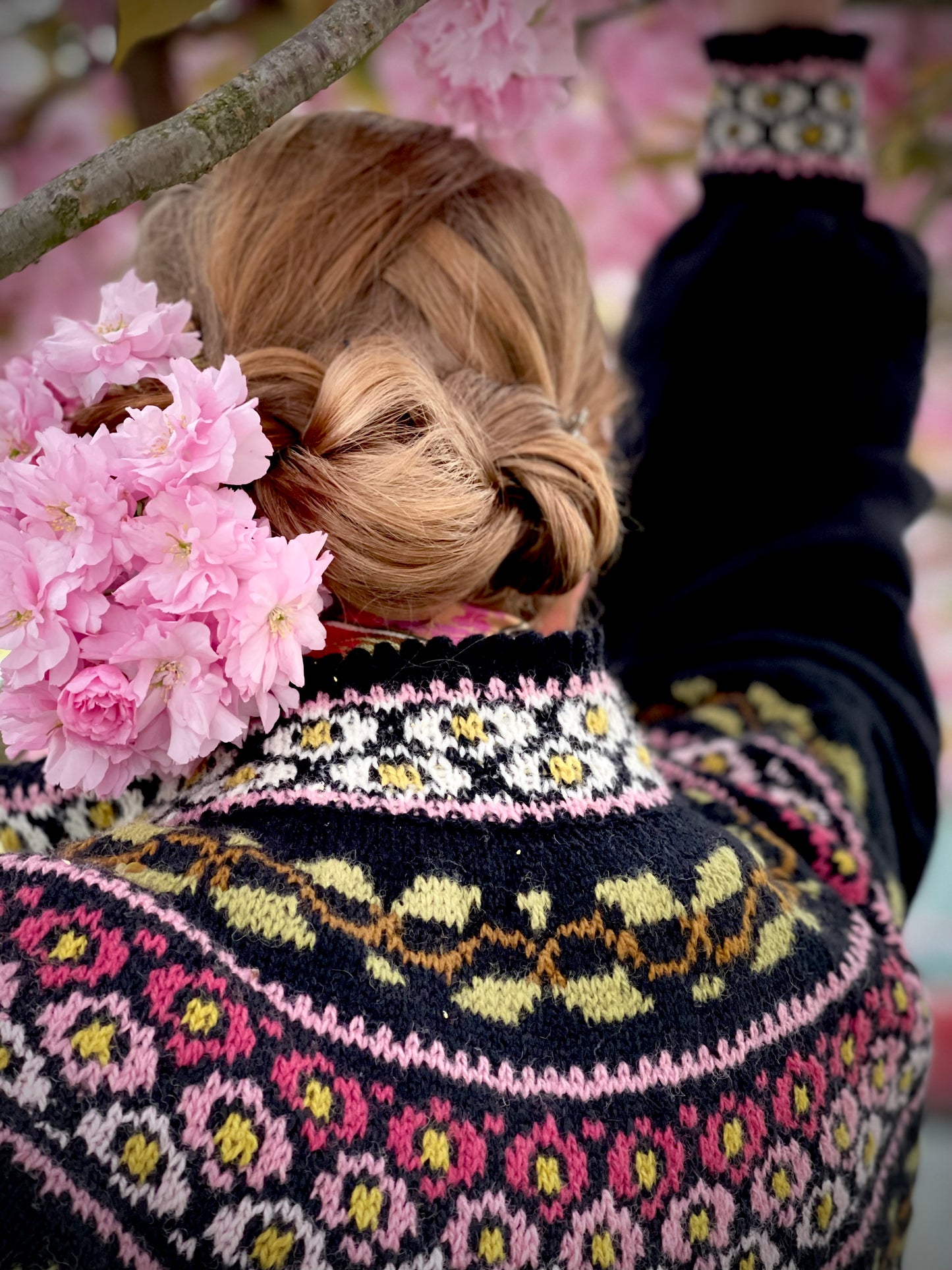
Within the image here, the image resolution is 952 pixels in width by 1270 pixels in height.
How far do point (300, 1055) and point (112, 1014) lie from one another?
0.30 feet

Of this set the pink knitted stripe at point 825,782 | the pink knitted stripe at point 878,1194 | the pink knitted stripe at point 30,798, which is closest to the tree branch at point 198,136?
the pink knitted stripe at point 30,798

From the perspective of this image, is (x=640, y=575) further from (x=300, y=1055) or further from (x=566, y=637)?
(x=300, y=1055)

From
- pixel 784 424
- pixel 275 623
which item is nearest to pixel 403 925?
pixel 275 623

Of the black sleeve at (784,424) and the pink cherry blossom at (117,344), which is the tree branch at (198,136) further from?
the black sleeve at (784,424)

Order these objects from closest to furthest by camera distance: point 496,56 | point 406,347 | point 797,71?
1. point 406,347
2. point 496,56
3. point 797,71

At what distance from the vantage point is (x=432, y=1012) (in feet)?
1.89

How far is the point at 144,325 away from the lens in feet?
2.16

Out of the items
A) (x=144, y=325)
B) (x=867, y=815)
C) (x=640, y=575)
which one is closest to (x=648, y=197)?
(x=640, y=575)

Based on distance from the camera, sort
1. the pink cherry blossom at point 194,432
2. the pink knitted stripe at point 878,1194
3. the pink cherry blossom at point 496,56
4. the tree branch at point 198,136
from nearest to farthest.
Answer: the tree branch at point 198,136, the pink cherry blossom at point 194,432, the pink knitted stripe at point 878,1194, the pink cherry blossom at point 496,56

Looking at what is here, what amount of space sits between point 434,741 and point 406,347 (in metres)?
0.26

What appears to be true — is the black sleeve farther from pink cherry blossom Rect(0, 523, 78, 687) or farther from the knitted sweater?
pink cherry blossom Rect(0, 523, 78, 687)

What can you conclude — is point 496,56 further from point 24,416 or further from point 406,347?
point 24,416

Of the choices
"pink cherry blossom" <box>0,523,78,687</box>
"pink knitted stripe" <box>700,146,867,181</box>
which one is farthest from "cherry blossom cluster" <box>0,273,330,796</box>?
"pink knitted stripe" <box>700,146,867,181</box>

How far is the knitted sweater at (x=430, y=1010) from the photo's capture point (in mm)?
512
